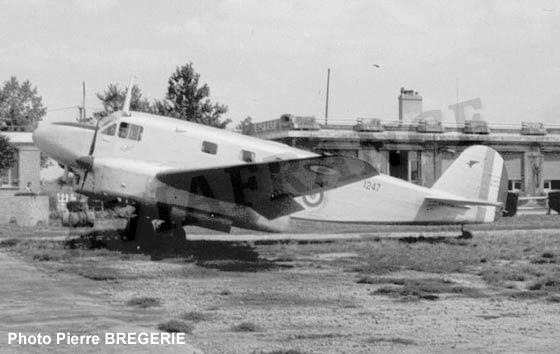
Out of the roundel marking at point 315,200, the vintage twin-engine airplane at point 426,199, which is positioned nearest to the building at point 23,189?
the roundel marking at point 315,200

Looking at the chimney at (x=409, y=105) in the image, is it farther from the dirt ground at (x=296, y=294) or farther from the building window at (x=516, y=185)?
the dirt ground at (x=296, y=294)

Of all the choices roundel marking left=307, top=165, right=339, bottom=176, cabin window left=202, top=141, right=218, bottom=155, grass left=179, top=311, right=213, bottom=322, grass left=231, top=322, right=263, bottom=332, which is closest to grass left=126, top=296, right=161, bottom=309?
grass left=179, top=311, right=213, bottom=322

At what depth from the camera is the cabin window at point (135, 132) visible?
17.7 metres

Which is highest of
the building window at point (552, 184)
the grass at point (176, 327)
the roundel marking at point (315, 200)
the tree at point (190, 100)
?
the tree at point (190, 100)

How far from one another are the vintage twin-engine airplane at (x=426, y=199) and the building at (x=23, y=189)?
12.6 meters

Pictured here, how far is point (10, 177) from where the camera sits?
46.3 meters

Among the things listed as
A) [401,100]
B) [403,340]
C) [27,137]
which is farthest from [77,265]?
[401,100]

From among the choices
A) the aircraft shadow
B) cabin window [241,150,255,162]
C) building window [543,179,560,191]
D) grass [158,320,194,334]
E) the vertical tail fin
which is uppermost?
cabin window [241,150,255,162]

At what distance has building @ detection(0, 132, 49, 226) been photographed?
88.4 ft

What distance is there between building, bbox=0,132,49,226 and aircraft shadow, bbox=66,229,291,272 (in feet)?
21.5

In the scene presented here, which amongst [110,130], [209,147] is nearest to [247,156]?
[209,147]

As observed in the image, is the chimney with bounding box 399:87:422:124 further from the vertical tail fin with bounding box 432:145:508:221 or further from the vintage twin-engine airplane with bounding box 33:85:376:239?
the vintage twin-engine airplane with bounding box 33:85:376:239

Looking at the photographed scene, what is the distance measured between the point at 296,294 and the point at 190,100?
104 ft

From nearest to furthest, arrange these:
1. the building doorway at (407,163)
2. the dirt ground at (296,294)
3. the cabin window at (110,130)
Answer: the dirt ground at (296,294) < the cabin window at (110,130) < the building doorway at (407,163)
